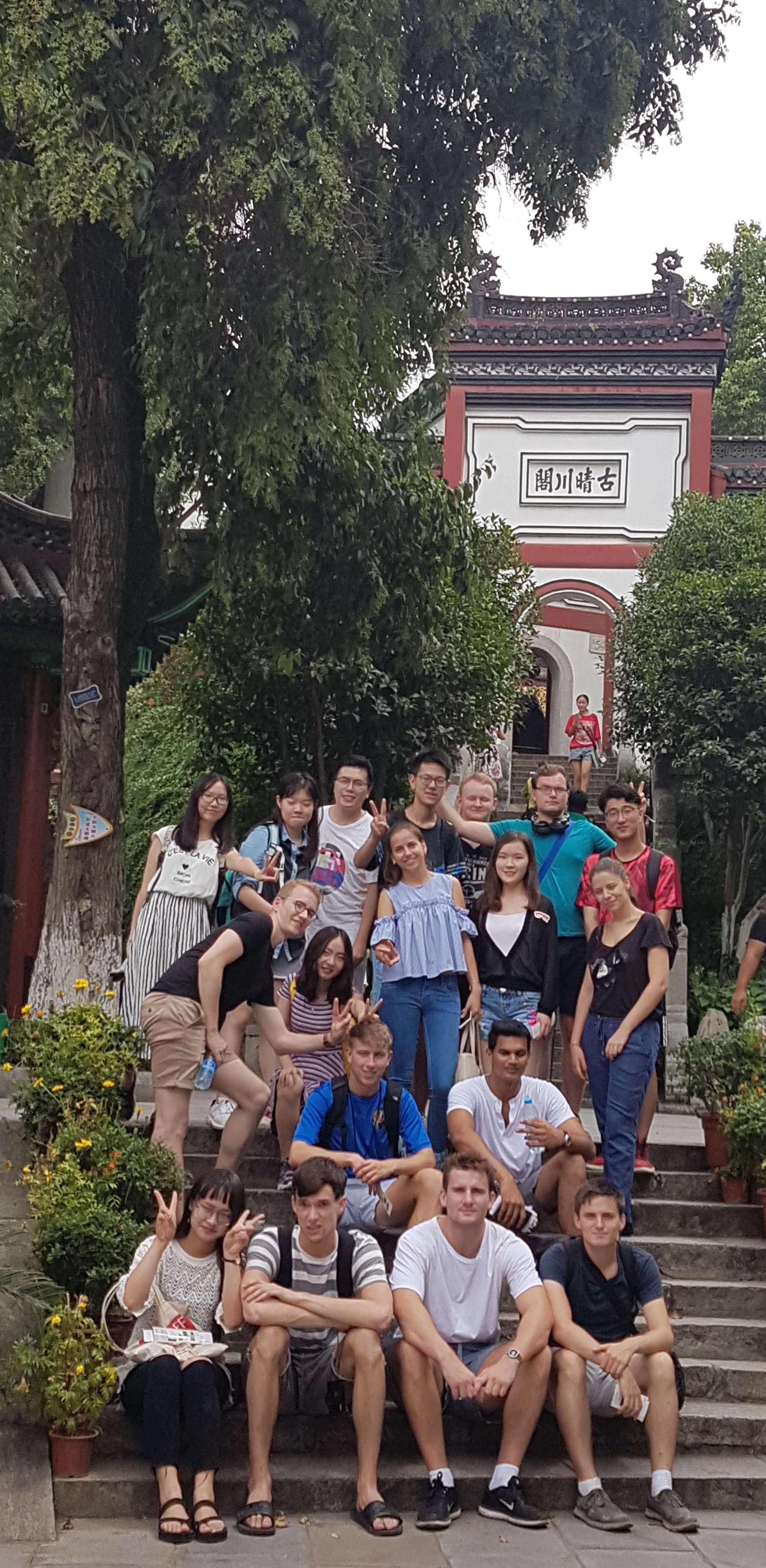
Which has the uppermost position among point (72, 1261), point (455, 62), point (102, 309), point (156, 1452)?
point (455, 62)

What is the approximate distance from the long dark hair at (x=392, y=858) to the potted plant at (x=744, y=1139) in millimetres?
1802

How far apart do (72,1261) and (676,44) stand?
7.72m

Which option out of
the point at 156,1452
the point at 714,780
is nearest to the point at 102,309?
the point at 156,1452

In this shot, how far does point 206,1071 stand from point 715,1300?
7.60ft

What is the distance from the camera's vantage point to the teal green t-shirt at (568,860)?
6.98 meters

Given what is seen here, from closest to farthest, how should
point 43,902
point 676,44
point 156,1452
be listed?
point 156,1452 < point 676,44 < point 43,902

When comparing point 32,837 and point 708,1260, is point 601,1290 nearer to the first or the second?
point 708,1260

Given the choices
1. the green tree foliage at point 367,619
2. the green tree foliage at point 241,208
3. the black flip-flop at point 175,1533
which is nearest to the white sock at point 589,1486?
the black flip-flop at point 175,1533

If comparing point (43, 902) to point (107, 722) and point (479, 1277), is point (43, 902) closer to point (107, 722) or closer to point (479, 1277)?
point (107, 722)

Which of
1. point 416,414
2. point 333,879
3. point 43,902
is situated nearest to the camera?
point 333,879

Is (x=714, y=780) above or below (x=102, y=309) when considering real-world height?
below

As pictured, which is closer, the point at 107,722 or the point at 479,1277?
the point at 479,1277

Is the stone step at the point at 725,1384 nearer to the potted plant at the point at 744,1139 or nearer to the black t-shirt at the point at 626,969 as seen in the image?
the potted plant at the point at 744,1139

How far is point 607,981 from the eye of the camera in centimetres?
650
